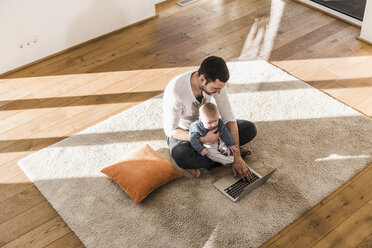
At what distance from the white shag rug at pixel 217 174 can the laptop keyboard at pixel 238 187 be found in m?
0.05

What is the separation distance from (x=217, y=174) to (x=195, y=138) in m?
0.35

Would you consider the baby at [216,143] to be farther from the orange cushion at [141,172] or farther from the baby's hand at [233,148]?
the orange cushion at [141,172]

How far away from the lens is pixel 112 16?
4.02 meters

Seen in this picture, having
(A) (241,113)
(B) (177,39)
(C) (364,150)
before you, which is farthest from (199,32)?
(C) (364,150)

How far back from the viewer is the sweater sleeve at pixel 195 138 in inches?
99.4

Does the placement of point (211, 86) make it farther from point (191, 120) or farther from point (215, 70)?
point (191, 120)

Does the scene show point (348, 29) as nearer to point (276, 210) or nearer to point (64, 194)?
point (276, 210)

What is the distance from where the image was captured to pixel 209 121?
240 centimetres

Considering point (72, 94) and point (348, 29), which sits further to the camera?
point (348, 29)

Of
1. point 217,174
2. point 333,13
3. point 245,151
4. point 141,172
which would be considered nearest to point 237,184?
point 217,174

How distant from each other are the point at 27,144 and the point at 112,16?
1.63 metres

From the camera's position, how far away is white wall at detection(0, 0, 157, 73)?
3453 millimetres

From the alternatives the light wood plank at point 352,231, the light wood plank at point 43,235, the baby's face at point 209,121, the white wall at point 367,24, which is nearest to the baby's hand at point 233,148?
A: the baby's face at point 209,121

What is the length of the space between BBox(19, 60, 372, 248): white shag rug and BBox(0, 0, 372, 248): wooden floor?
89 mm
